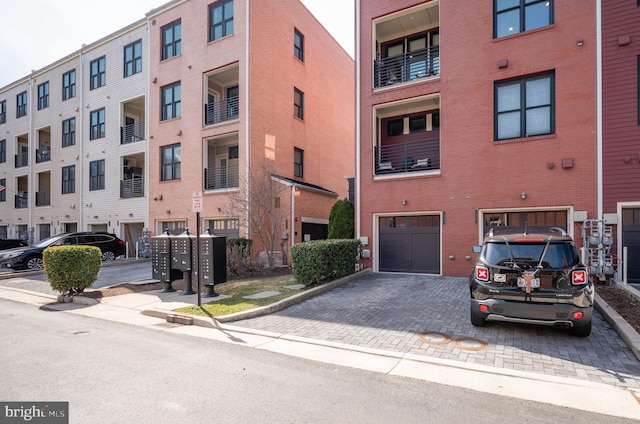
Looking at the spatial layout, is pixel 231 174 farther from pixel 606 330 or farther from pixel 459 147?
pixel 606 330

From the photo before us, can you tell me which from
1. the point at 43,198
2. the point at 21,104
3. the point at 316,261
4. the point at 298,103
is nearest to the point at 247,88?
the point at 298,103

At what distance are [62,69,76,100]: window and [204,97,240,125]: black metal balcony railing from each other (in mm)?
13696

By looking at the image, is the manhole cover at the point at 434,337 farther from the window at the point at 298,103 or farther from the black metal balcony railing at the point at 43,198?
the black metal balcony railing at the point at 43,198

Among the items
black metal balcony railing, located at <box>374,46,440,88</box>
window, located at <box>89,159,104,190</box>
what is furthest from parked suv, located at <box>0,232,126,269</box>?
black metal balcony railing, located at <box>374,46,440,88</box>

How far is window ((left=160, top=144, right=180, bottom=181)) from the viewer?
2020 centimetres

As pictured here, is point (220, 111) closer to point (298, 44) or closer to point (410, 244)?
point (298, 44)

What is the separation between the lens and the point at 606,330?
650 cm

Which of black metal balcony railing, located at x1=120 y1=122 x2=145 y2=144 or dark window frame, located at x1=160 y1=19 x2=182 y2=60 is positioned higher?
dark window frame, located at x1=160 y1=19 x2=182 y2=60

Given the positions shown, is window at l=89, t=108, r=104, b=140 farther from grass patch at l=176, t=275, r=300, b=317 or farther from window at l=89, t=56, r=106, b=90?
grass patch at l=176, t=275, r=300, b=317

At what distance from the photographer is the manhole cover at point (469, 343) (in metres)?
5.82

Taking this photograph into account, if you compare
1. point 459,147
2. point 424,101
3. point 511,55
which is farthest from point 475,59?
point 459,147

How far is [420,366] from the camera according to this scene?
516cm

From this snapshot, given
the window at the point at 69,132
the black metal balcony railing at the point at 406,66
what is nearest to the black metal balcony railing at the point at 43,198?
the window at the point at 69,132

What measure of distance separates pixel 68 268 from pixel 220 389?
851cm
